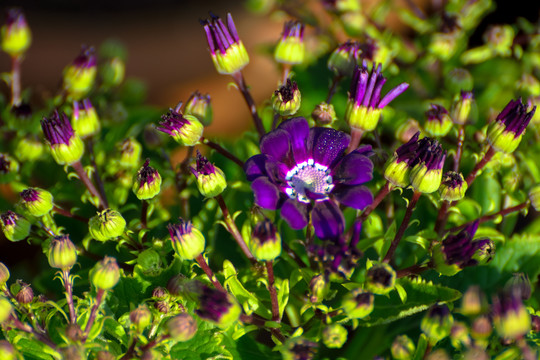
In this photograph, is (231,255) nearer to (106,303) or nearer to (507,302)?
(106,303)

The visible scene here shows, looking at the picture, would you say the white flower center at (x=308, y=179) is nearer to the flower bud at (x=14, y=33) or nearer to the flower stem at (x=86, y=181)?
the flower stem at (x=86, y=181)

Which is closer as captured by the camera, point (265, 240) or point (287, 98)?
point (265, 240)

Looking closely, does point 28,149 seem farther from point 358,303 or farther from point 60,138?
point 358,303

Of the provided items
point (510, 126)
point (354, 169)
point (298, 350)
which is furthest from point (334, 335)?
point (510, 126)

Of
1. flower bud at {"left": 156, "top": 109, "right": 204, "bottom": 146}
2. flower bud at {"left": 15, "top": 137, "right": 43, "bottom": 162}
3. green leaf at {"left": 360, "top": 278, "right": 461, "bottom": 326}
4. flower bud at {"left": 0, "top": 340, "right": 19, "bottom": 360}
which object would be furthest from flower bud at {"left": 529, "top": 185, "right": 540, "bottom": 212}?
flower bud at {"left": 15, "top": 137, "right": 43, "bottom": 162}

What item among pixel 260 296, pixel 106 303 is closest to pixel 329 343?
pixel 260 296

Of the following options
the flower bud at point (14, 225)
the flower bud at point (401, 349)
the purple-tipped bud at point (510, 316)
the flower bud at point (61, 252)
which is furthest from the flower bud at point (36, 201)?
the purple-tipped bud at point (510, 316)
